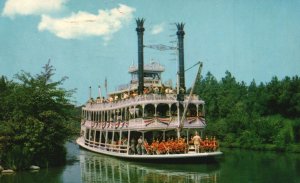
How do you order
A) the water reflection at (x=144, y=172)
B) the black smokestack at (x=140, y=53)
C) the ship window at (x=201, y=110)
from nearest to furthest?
1. the water reflection at (x=144, y=172)
2. the ship window at (x=201, y=110)
3. the black smokestack at (x=140, y=53)

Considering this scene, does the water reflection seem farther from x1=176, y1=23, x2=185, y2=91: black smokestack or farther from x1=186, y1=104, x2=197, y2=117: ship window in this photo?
x1=176, y1=23, x2=185, y2=91: black smokestack

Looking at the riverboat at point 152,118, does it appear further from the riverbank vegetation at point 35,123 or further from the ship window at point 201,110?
the riverbank vegetation at point 35,123

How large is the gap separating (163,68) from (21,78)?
14.1m

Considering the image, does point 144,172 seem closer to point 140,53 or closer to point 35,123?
point 35,123

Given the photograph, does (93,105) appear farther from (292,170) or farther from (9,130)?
(292,170)

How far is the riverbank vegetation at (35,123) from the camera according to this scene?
26.7 meters

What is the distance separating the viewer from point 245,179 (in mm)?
23516

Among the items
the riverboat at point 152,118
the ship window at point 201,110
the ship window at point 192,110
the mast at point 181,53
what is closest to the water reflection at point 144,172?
the riverboat at point 152,118

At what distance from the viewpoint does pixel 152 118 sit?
31.0m

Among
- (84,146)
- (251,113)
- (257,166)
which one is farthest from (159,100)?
(251,113)

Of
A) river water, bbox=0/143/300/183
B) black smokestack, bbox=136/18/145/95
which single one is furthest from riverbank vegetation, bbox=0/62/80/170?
black smokestack, bbox=136/18/145/95

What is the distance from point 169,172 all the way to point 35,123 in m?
8.11

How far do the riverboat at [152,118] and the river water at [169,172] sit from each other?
84 cm

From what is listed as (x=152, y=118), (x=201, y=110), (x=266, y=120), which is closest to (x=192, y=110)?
(x=201, y=110)
